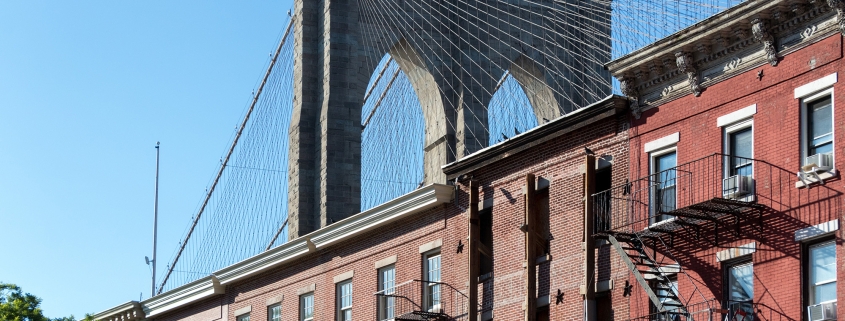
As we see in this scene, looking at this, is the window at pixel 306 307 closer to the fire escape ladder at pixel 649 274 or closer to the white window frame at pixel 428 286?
the white window frame at pixel 428 286

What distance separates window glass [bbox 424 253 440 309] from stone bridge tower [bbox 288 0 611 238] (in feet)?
31.9

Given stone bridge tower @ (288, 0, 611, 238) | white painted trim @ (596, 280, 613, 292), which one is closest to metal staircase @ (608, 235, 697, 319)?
white painted trim @ (596, 280, 613, 292)

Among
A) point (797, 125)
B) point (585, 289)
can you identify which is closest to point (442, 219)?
point (585, 289)

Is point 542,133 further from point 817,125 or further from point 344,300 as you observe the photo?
point 344,300

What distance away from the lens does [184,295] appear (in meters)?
58.1

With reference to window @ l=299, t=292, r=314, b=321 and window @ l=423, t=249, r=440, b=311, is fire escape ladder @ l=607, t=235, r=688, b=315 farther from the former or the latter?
window @ l=299, t=292, r=314, b=321

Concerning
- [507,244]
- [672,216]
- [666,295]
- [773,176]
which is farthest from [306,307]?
[773,176]

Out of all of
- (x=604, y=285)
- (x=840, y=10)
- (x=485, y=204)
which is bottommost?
(x=604, y=285)

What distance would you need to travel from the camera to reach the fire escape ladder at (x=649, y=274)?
34656mm

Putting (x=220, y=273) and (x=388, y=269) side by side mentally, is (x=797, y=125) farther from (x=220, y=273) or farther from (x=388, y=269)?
(x=220, y=273)

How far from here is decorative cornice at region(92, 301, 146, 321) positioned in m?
61.0

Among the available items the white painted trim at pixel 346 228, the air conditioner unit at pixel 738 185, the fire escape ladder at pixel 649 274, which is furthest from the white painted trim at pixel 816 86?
the white painted trim at pixel 346 228

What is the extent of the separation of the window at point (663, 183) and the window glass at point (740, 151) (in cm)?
157

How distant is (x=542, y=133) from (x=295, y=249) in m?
13.1
